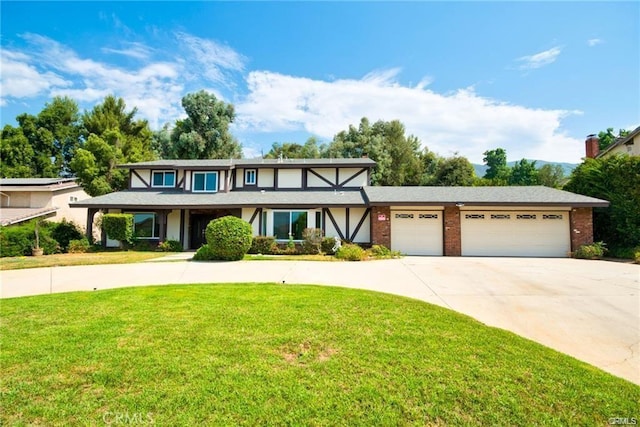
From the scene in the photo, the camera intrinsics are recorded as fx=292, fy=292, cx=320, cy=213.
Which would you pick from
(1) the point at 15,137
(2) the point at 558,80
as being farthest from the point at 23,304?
(1) the point at 15,137

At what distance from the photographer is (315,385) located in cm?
293

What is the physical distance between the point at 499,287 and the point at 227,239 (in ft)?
30.4

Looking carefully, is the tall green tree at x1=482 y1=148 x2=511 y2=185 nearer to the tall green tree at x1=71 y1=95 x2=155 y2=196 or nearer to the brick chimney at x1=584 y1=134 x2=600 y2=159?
the brick chimney at x1=584 y1=134 x2=600 y2=159

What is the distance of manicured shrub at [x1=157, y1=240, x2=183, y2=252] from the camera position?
51.0 feet

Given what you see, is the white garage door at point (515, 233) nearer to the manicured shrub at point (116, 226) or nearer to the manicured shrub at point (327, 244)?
the manicured shrub at point (327, 244)

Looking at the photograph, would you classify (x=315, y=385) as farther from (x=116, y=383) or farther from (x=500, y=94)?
(x=500, y=94)

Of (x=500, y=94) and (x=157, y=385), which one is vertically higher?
(x=500, y=94)

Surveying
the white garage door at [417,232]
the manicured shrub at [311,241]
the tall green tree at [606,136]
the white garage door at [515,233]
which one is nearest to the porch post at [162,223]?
the manicured shrub at [311,241]

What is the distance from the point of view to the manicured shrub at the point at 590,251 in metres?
13.3

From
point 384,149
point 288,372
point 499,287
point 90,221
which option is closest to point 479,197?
point 499,287

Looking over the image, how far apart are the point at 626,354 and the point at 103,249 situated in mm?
19982

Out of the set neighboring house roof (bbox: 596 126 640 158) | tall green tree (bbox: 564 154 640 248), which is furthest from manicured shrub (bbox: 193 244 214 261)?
neighboring house roof (bbox: 596 126 640 158)

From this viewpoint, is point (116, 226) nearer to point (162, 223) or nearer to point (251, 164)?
point (162, 223)

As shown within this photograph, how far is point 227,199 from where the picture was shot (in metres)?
16.6
